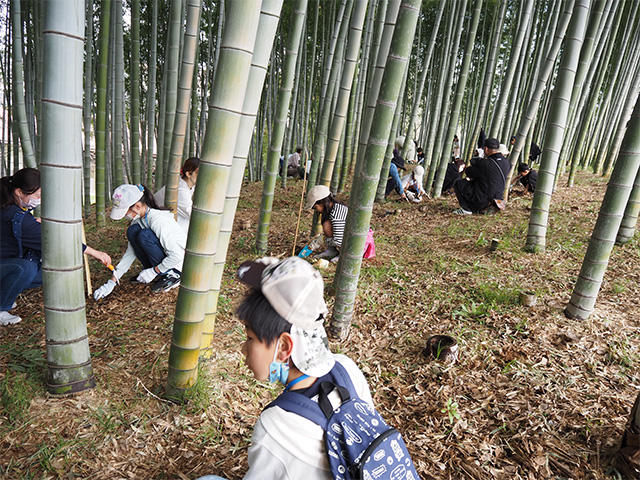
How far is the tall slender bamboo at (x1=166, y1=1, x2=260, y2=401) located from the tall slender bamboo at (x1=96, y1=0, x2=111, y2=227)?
2492 mm

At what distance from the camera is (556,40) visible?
3.90 m

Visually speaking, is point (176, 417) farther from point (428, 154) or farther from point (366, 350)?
point (428, 154)

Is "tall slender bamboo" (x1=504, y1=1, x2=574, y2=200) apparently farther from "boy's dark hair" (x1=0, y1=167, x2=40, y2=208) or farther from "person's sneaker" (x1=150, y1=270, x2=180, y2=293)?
"boy's dark hair" (x1=0, y1=167, x2=40, y2=208)

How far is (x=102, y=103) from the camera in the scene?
3.79 metres

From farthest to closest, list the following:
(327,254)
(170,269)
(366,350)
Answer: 1. (327,254)
2. (170,269)
3. (366,350)

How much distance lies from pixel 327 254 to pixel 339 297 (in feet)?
4.34

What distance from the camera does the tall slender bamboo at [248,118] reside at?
1447 millimetres

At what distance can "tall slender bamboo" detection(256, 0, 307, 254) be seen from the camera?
2.64 meters

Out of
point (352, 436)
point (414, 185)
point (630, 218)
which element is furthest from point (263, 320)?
point (414, 185)

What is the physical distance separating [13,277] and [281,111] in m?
2.23

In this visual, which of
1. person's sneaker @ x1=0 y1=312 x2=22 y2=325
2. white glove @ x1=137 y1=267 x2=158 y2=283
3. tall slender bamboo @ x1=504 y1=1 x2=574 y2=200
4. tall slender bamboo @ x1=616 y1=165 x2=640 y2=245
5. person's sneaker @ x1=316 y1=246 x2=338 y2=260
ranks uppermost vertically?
tall slender bamboo @ x1=504 y1=1 x2=574 y2=200

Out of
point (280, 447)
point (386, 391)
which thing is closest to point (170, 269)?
point (386, 391)

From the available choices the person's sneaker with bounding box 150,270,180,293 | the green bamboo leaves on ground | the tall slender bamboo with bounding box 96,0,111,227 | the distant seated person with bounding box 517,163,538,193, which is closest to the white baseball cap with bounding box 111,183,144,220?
the person's sneaker with bounding box 150,270,180,293

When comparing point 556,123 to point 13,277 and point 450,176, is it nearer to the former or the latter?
point 450,176
